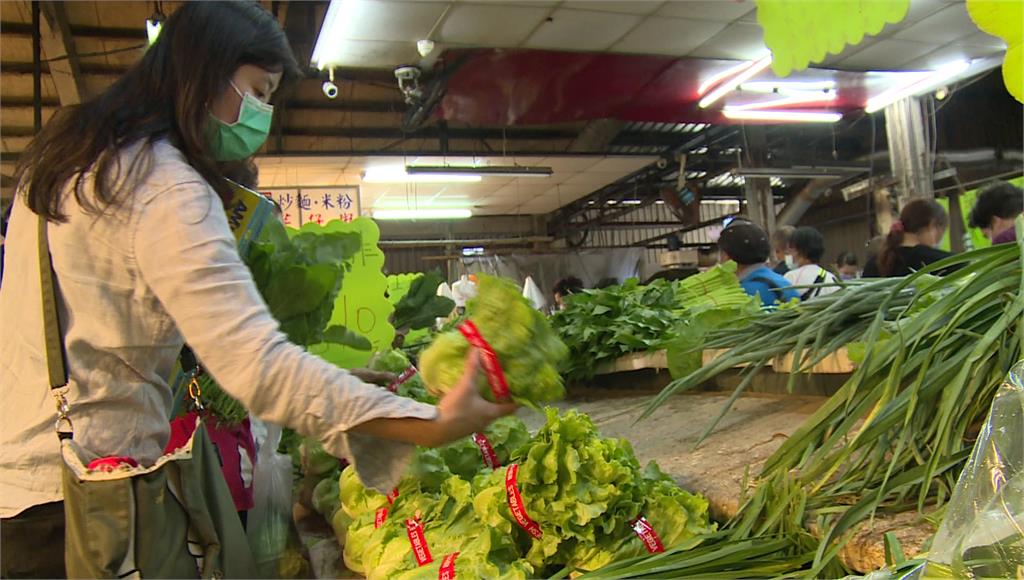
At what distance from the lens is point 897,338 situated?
117 cm

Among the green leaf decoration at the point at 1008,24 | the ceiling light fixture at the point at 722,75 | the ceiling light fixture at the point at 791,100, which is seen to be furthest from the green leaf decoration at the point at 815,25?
the ceiling light fixture at the point at 791,100

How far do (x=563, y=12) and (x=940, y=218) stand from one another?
283 centimetres

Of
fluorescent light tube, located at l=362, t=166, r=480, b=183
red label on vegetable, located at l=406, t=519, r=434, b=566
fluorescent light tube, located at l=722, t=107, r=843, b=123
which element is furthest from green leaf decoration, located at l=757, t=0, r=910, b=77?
fluorescent light tube, located at l=362, t=166, r=480, b=183

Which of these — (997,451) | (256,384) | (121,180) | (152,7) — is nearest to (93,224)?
(121,180)

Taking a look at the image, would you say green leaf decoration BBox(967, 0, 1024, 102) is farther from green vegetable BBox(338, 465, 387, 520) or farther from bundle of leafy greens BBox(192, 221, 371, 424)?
bundle of leafy greens BBox(192, 221, 371, 424)

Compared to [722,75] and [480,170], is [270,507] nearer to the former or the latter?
[722,75]

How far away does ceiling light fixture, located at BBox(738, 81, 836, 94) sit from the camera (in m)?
6.61

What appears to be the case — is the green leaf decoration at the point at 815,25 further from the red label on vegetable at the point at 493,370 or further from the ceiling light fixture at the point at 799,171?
the ceiling light fixture at the point at 799,171

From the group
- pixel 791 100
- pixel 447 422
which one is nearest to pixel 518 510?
pixel 447 422

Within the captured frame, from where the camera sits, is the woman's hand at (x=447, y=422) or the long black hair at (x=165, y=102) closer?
the woman's hand at (x=447, y=422)

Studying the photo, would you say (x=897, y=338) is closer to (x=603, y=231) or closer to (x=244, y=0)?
(x=244, y=0)

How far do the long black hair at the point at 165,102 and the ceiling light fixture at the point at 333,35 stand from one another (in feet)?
12.1

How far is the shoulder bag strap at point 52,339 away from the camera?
111 cm

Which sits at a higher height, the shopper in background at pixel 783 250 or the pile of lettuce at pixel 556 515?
the shopper in background at pixel 783 250
